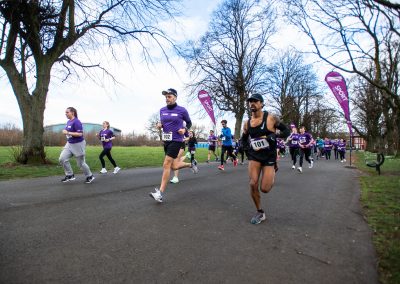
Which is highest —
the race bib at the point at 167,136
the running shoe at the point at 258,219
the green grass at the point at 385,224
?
the race bib at the point at 167,136

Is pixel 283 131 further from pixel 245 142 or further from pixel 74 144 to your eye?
pixel 74 144

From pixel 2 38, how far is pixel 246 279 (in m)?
14.6

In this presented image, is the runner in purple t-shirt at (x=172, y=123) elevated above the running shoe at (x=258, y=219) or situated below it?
above

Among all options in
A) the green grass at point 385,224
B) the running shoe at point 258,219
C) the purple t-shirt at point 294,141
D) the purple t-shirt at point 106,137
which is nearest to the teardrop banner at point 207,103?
the purple t-shirt at point 294,141

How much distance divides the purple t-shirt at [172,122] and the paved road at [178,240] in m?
1.32

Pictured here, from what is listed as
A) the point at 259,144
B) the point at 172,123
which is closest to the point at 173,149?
the point at 172,123

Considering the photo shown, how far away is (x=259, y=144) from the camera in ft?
16.9

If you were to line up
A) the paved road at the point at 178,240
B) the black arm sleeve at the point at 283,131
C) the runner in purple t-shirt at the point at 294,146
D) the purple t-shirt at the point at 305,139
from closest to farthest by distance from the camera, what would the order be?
the paved road at the point at 178,240
the black arm sleeve at the point at 283,131
the runner in purple t-shirt at the point at 294,146
the purple t-shirt at the point at 305,139

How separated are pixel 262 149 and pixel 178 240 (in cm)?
208

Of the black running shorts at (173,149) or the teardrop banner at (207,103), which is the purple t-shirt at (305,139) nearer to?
the teardrop banner at (207,103)

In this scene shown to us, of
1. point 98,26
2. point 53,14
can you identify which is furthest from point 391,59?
point 53,14

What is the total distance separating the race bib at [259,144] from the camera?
5105 mm

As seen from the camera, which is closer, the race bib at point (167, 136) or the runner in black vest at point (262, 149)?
the runner in black vest at point (262, 149)

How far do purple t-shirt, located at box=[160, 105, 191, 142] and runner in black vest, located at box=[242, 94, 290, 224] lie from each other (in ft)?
7.02
